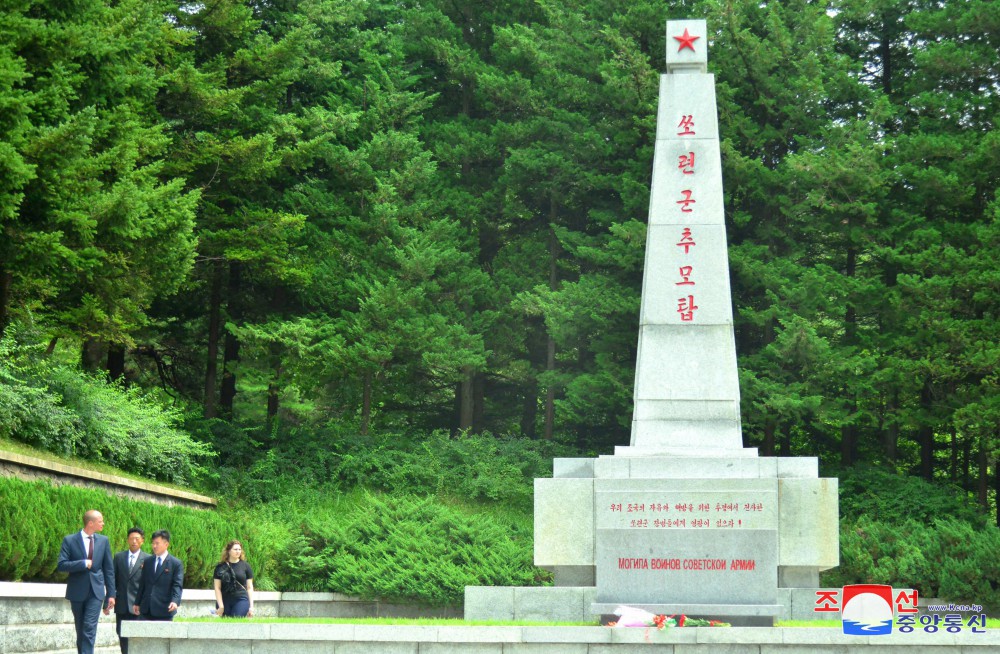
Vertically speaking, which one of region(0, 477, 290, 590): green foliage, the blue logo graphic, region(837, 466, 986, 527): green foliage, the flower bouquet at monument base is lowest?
the flower bouquet at monument base

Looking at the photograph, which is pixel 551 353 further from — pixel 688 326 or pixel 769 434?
pixel 688 326

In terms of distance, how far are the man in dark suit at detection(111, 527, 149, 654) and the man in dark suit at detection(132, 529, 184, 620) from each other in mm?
49

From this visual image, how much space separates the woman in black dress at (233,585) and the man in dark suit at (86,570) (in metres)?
1.67

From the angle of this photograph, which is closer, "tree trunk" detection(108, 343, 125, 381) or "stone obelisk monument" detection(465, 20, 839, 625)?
"stone obelisk monument" detection(465, 20, 839, 625)

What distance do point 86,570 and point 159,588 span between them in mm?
845

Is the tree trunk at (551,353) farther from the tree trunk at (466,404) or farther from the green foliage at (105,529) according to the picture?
the green foliage at (105,529)

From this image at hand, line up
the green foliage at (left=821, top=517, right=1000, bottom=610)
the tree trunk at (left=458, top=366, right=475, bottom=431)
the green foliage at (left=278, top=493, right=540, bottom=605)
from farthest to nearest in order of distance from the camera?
the tree trunk at (left=458, top=366, right=475, bottom=431) < the green foliage at (left=821, top=517, right=1000, bottom=610) < the green foliage at (left=278, top=493, right=540, bottom=605)

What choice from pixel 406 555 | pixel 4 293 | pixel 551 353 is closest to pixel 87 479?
pixel 4 293

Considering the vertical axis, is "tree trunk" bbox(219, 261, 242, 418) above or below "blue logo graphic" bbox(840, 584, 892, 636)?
above

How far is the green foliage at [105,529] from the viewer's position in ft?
40.1

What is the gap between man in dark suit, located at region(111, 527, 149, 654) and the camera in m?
11.5

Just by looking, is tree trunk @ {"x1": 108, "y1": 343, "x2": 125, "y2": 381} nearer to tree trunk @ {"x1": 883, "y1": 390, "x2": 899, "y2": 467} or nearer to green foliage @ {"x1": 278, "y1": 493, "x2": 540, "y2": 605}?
green foliage @ {"x1": 278, "y1": 493, "x2": 540, "y2": 605}

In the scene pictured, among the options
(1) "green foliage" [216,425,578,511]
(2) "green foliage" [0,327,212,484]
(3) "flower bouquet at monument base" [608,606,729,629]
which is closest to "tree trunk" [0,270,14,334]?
(2) "green foliage" [0,327,212,484]

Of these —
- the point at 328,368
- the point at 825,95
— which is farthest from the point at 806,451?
the point at 328,368
